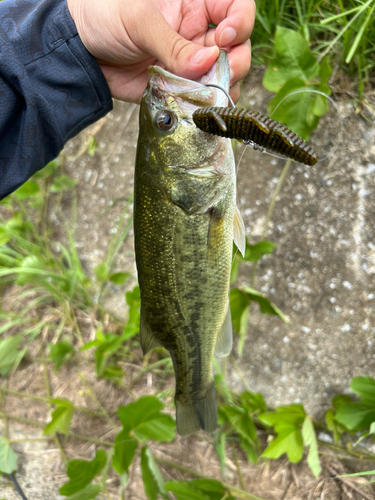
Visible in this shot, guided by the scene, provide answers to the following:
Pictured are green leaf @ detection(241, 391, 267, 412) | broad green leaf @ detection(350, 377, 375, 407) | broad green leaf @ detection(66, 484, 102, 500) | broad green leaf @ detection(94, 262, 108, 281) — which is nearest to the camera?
broad green leaf @ detection(350, 377, 375, 407)

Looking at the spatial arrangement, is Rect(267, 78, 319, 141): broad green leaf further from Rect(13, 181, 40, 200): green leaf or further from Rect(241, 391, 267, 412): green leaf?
Rect(13, 181, 40, 200): green leaf

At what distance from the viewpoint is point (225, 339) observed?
176 cm

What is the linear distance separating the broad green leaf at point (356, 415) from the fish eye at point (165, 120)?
62.6 inches

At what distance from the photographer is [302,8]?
2176 mm

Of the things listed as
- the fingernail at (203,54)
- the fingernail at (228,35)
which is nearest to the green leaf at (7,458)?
Result: the fingernail at (203,54)

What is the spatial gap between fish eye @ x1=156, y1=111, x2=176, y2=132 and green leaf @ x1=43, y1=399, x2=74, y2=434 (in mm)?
1830

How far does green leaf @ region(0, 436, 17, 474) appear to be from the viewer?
2.52 meters

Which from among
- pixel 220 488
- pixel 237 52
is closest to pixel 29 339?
pixel 220 488

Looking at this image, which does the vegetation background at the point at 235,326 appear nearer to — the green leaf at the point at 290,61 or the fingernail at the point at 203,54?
the green leaf at the point at 290,61

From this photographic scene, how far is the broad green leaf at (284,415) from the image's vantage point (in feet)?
6.57

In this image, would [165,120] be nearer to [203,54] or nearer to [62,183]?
[203,54]

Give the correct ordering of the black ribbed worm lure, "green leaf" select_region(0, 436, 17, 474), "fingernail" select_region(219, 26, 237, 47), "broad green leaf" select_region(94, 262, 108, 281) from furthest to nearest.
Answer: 1. "broad green leaf" select_region(94, 262, 108, 281)
2. "green leaf" select_region(0, 436, 17, 474)
3. "fingernail" select_region(219, 26, 237, 47)
4. the black ribbed worm lure

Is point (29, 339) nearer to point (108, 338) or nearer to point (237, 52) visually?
point (108, 338)

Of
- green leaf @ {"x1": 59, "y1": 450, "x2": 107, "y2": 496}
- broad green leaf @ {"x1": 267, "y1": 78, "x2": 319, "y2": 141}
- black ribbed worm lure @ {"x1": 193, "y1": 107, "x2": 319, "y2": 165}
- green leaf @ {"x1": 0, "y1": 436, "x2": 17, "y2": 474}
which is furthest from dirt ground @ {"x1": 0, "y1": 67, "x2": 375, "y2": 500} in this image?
black ribbed worm lure @ {"x1": 193, "y1": 107, "x2": 319, "y2": 165}
